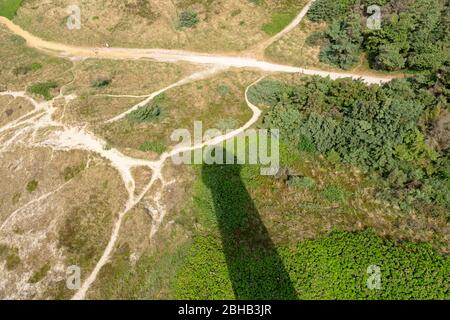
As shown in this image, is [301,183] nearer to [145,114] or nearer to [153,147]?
[153,147]

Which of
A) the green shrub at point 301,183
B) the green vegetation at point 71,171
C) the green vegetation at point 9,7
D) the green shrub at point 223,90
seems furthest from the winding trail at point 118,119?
the green shrub at point 301,183

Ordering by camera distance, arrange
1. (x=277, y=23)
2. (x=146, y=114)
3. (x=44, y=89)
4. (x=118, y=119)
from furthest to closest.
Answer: (x=277, y=23)
(x=44, y=89)
(x=118, y=119)
(x=146, y=114)

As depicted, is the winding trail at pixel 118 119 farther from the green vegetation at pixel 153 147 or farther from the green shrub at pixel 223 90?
the green shrub at pixel 223 90

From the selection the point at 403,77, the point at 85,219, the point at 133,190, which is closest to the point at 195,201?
the point at 133,190

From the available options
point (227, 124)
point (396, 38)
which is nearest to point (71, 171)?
point (227, 124)
